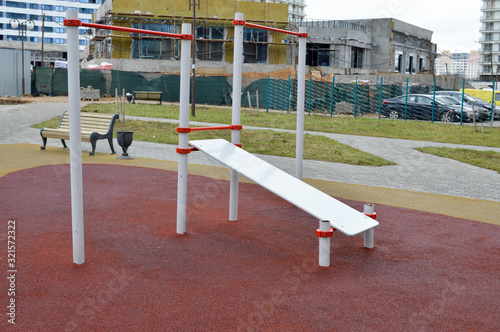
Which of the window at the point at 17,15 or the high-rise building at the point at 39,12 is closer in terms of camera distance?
the high-rise building at the point at 39,12

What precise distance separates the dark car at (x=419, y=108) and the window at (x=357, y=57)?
28907mm

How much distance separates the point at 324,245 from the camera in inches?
198

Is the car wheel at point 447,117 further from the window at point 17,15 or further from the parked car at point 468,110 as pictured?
the window at point 17,15

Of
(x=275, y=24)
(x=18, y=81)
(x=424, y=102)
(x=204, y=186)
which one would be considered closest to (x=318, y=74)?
(x=275, y=24)

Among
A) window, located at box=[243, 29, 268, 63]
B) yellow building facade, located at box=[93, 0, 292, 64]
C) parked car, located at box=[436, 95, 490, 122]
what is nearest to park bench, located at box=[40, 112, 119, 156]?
parked car, located at box=[436, 95, 490, 122]

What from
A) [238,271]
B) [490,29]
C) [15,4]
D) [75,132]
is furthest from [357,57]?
[15,4]

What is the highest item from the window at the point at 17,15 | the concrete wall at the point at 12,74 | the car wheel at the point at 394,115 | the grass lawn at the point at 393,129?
the window at the point at 17,15

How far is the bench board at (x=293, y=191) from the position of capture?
5.34 meters

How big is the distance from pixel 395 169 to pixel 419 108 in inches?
647

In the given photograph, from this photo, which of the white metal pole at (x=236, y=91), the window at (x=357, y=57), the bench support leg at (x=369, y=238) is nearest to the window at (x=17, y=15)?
the window at (x=357, y=57)

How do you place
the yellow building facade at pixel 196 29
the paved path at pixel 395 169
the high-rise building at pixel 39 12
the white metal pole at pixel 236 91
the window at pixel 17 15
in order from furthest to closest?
the window at pixel 17 15
the high-rise building at pixel 39 12
the yellow building facade at pixel 196 29
the paved path at pixel 395 169
the white metal pole at pixel 236 91

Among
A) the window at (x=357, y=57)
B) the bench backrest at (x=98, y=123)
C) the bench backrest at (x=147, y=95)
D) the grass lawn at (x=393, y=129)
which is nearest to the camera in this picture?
the bench backrest at (x=98, y=123)

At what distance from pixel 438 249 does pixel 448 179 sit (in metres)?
4.74

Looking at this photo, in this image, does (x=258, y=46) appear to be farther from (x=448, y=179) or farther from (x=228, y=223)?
(x=228, y=223)
